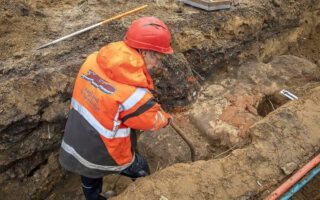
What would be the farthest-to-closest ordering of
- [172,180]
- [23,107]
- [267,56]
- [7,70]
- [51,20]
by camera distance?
[267,56] < [51,20] < [7,70] < [23,107] < [172,180]

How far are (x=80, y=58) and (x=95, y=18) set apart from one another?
1.11 meters

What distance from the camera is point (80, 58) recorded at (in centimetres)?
411

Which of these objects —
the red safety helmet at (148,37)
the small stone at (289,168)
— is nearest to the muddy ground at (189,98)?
the small stone at (289,168)

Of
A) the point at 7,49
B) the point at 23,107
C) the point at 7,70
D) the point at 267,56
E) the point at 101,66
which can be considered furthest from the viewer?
the point at 267,56

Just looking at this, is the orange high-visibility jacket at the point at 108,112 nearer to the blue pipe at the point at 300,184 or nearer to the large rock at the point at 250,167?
the large rock at the point at 250,167

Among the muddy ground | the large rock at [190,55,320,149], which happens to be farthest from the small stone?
the large rock at [190,55,320,149]

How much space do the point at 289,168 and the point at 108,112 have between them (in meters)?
1.87

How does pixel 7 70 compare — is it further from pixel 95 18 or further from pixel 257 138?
pixel 257 138

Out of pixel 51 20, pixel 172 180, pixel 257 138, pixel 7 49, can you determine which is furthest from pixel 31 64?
pixel 257 138

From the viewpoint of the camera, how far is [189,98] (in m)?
4.64

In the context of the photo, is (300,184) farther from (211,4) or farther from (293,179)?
(211,4)

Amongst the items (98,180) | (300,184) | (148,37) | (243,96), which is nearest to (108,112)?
(148,37)

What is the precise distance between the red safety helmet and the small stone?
166 cm

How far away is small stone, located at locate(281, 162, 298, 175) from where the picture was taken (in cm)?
337
